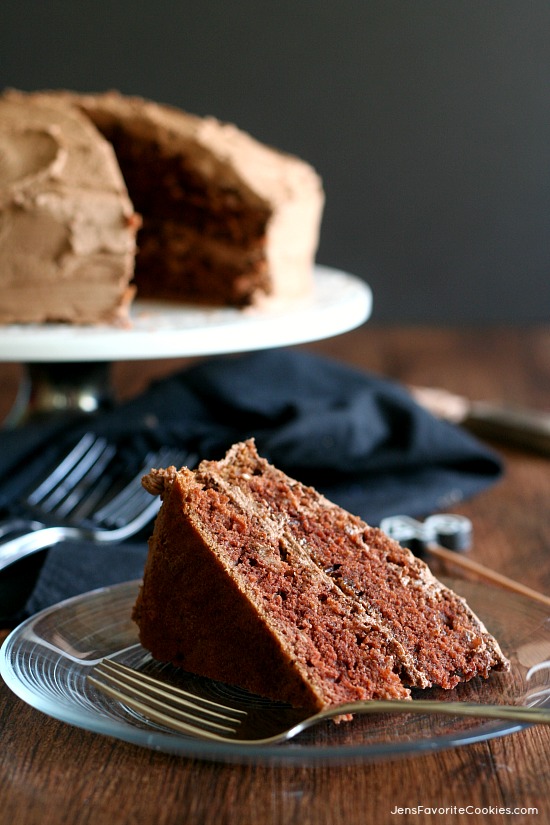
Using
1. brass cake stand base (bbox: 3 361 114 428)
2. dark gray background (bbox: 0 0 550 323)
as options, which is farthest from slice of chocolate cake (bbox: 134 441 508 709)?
dark gray background (bbox: 0 0 550 323)

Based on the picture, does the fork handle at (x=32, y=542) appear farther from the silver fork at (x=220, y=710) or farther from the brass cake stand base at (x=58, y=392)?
the brass cake stand base at (x=58, y=392)

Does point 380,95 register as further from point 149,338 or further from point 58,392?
point 149,338

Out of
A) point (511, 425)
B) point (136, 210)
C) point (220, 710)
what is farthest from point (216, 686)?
point (136, 210)

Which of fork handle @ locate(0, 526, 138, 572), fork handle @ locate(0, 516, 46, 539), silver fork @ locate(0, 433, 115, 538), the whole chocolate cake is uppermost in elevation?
the whole chocolate cake

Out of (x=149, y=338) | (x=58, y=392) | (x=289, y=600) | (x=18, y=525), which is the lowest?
(x=58, y=392)

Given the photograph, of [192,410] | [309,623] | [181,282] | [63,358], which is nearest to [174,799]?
[309,623]

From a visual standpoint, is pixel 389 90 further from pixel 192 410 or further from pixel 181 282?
pixel 192 410

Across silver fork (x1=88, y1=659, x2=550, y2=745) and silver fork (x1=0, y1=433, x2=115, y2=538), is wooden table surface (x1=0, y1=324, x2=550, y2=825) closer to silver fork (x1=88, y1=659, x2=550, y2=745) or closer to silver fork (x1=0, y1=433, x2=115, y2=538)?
silver fork (x1=88, y1=659, x2=550, y2=745)

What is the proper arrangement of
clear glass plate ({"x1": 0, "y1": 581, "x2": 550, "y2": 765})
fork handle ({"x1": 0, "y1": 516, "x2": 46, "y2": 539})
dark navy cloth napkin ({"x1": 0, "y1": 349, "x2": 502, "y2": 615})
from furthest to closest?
dark navy cloth napkin ({"x1": 0, "y1": 349, "x2": 502, "y2": 615}) → fork handle ({"x1": 0, "y1": 516, "x2": 46, "y2": 539}) → clear glass plate ({"x1": 0, "y1": 581, "x2": 550, "y2": 765})
